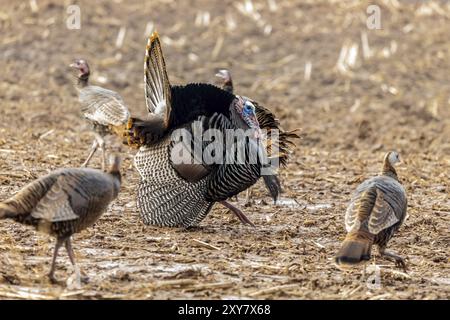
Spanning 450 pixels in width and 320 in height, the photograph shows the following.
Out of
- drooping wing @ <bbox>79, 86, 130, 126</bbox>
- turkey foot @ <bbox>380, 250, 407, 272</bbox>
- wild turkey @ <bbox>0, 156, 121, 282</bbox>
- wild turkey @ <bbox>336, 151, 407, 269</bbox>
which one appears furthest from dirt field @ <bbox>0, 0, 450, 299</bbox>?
→ drooping wing @ <bbox>79, 86, 130, 126</bbox>

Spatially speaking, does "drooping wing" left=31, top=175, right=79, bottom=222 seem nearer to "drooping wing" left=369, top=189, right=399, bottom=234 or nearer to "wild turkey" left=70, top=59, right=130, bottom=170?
"drooping wing" left=369, top=189, right=399, bottom=234

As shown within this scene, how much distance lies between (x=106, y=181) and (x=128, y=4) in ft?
36.1

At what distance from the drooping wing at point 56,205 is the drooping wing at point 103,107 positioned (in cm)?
346

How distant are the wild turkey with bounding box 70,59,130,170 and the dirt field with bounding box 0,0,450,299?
331 millimetres

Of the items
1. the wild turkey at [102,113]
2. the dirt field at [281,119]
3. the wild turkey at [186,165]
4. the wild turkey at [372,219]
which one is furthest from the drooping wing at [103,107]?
the wild turkey at [372,219]

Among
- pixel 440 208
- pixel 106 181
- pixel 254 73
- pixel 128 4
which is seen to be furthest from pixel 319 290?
pixel 128 4

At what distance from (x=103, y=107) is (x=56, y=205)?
3955 mm

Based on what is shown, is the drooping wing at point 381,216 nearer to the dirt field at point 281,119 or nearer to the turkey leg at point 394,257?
the turkey leg at point 394,257

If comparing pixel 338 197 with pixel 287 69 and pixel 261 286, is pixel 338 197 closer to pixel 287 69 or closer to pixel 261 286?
pixel 261 286

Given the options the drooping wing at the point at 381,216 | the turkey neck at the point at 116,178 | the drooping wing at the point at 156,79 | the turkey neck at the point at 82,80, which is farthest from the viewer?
the turkey neck at the point at 82,80

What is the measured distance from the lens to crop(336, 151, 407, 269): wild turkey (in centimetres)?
585

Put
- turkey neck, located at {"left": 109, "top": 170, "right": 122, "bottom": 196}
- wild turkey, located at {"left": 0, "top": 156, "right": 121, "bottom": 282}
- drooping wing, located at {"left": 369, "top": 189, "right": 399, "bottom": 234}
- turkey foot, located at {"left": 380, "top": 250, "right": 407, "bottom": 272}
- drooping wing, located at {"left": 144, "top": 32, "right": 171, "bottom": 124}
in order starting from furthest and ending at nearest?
drooping wing, located at {"left": 144, "top": 32, "right": 171, "bottom": 124}
turkey foot, located at {"left": 380, "top": 250, "right": 407, "bottom": 272}
drooping wing, located at {"left": 369, "top": 189, "right": 399, "bottom": 234}
turkey neck, located at {"left": 109, "top": 170, "right": 122, "bottom": 196}
wild turkey, located at {"left": 0, "top": 156, "right": 121, "bottom": 282}

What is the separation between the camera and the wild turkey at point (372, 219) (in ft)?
19.2

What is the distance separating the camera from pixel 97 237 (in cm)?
706
